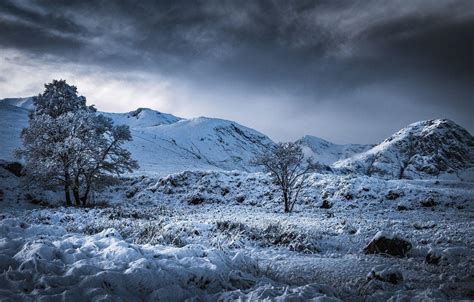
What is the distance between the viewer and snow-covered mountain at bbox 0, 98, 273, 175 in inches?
2579

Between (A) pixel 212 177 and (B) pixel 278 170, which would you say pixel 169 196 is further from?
(B) pixel 278 170

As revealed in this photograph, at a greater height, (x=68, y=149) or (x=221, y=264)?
(x=68, y=149)

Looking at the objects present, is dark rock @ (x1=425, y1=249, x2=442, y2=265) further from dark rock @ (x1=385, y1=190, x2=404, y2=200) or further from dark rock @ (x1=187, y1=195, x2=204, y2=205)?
dark rock @ (x1=187, y1=195, x2=204, y2=205)

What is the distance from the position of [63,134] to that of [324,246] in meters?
24.1

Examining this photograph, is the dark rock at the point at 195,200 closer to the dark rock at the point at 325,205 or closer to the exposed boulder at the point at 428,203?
the dark rock at the point at 325,205

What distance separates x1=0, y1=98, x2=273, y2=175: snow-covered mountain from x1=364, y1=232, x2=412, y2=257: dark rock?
1509 inches

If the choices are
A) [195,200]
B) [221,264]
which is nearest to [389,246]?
[221,264]

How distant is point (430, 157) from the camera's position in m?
150

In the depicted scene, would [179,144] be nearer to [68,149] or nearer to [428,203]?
[68,149]

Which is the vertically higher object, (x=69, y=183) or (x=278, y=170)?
(x=278, y=170)

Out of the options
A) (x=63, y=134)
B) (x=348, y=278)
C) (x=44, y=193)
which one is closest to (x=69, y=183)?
(x=63, y=134)

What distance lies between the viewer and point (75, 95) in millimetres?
30312

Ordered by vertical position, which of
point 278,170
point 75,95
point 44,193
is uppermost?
point 75,95

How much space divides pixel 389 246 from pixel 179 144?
12090 cm
